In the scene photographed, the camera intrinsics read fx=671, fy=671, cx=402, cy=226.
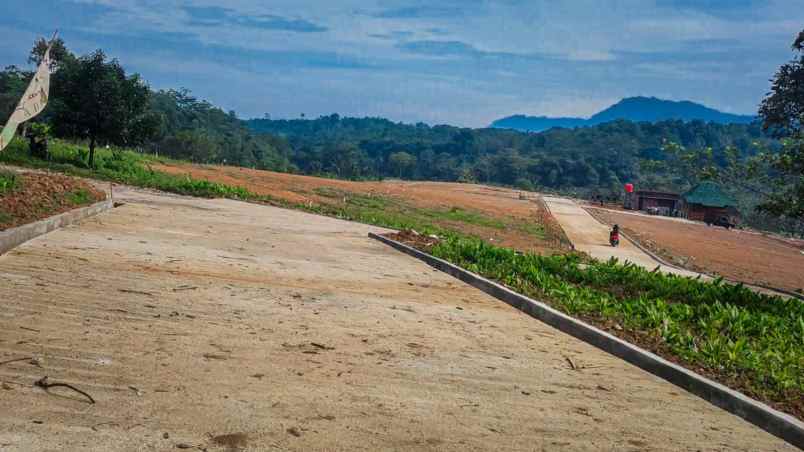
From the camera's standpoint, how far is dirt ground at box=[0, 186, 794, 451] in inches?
144

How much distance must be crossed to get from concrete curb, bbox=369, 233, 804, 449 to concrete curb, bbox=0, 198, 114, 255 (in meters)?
6.21

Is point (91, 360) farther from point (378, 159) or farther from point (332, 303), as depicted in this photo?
point (378, 159)

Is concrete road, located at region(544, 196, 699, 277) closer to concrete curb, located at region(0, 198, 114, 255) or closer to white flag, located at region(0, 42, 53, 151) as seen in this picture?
concrete curb, located at region(0, 198, 114, 255)

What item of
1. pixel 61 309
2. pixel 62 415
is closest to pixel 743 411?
pixel 62 415

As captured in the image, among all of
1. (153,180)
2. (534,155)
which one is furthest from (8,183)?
(534,155)

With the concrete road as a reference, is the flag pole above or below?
above

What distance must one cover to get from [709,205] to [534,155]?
84006 millimetres

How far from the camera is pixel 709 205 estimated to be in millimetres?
73625

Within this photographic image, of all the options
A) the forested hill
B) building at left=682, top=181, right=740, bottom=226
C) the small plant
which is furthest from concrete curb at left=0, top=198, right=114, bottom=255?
the forested hill

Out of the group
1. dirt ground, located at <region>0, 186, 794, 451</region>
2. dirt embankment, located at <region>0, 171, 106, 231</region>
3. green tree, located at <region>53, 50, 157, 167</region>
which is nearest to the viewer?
dirt ground, located at <region>0, 186, 794, 451</region>

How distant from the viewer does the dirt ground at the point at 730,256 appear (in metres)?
27.6

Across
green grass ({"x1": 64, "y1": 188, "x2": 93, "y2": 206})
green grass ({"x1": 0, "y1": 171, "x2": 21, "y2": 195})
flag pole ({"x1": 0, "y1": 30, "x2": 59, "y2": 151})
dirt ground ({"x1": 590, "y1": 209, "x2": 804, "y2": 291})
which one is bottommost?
dirt ground ({"x1": 590, "y1": 209, "x2": 804, "y2": 291})

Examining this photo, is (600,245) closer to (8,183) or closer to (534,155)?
(8,183)

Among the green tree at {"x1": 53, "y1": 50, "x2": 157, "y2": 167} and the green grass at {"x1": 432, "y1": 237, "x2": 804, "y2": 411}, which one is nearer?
the green grass at {"x1": 432, "y1": 237, "x2": 804, "y2": 411}
